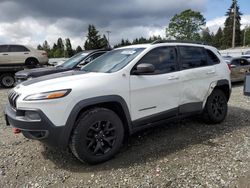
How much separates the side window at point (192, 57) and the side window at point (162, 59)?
0.76 feet

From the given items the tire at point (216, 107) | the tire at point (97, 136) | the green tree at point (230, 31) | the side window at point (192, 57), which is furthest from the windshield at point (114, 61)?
the green tree at point (230, 31)

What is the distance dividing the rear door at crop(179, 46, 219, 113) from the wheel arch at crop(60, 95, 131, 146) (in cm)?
124

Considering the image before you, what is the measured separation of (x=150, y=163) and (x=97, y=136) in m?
0.88

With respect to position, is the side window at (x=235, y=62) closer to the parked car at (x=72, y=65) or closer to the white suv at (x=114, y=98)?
the parked car at (x=72, y=65)

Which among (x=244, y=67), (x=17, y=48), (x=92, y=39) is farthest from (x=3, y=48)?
(x=92, y=39)

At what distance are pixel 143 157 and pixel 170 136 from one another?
1.03m

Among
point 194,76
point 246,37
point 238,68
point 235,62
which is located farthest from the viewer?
point 246,37

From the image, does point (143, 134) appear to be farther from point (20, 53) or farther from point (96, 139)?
point (20, 53)

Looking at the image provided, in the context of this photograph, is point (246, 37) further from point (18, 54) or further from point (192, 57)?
point (192, 57)

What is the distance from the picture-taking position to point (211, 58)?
5.52m

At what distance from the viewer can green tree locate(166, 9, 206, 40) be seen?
2479 inches

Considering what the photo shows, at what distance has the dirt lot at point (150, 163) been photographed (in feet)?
11.3

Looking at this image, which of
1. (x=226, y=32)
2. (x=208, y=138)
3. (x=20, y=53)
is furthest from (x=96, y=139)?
(x=226, y=32)

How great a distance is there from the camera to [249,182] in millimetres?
3332
